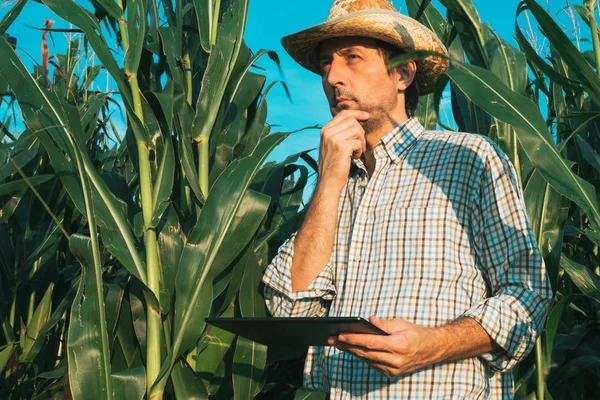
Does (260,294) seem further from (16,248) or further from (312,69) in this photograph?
(16,248)

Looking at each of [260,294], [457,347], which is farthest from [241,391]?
[457,347]

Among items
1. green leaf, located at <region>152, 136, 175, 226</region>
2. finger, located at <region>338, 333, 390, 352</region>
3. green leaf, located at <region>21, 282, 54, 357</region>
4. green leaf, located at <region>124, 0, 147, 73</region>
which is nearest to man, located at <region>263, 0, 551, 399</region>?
finger, located at <region>338, 333, 390, 352</region>

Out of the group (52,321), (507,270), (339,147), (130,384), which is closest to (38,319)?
(52,321)

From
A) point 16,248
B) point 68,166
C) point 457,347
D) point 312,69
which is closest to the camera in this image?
point 457,347

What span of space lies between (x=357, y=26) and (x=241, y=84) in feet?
1.41

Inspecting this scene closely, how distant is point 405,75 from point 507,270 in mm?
723

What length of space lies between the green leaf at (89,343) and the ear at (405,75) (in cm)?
98

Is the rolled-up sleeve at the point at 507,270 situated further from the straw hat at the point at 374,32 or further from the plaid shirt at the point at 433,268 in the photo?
the straw hat at the point at 374,32

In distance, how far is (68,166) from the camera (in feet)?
5.63

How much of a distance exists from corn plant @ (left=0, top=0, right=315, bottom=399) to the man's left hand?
48 centimetres

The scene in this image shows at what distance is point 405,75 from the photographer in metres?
2.00

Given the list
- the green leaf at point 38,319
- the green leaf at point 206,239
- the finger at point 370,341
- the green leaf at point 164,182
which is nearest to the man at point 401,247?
the finger at point 370,341

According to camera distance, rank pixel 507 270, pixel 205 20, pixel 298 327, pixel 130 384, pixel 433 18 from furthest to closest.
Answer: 1. pixel 433 18
2. pixel 205 20
3. pixel 130 384
4. pixel 507 270
5. pixel 298 327

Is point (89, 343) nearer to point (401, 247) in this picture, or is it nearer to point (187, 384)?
point (187, 384)
